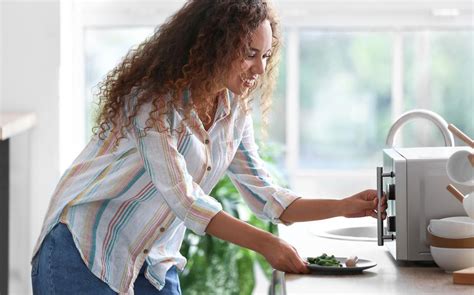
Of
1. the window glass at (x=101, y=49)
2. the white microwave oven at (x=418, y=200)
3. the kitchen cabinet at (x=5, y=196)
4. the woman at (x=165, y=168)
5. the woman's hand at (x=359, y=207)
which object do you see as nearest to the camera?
the woman at (x=165, y=168)

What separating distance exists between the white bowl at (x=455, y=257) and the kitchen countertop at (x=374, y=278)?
0.02 meters

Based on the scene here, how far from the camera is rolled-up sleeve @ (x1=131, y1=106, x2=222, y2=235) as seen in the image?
1816 mm

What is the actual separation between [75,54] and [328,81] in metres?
1.08

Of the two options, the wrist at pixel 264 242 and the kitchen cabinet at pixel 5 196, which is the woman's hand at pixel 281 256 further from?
the kitchen cabinet at pixel 5 196

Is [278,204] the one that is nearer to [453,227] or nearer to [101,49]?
[453,227]

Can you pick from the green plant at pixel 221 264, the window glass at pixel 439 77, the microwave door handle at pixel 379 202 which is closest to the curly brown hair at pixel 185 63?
the microwave door handle at pixel 379 202

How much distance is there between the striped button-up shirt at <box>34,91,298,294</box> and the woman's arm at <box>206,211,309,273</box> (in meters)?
0.08

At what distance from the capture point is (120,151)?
1.98 m

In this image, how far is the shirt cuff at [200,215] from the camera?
181 cm

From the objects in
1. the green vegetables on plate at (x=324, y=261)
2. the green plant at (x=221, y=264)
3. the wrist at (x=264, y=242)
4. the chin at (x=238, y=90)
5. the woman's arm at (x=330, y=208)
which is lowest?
the green plant at (x=221, y=264)

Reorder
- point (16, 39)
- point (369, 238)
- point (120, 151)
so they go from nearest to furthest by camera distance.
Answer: point (120, 151), point (369, 238), point (16, 39)

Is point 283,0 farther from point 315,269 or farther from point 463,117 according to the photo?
point 315,269

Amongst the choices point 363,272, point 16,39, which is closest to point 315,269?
point 363,272

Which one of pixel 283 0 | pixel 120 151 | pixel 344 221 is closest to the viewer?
pixel 120 151
